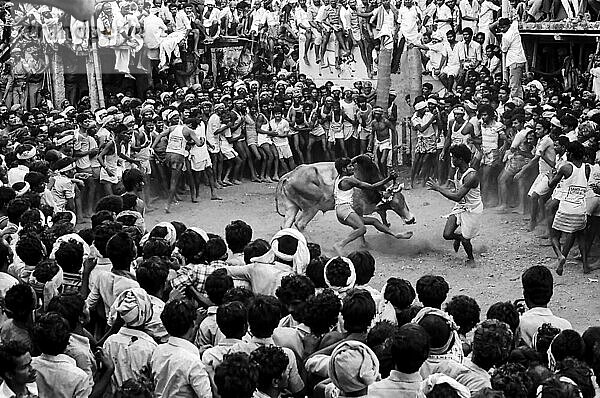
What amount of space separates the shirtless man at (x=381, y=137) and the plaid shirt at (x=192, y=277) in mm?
9392

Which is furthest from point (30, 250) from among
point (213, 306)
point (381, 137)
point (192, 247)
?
point (381, 137)

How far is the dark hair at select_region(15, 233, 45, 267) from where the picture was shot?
7258mm

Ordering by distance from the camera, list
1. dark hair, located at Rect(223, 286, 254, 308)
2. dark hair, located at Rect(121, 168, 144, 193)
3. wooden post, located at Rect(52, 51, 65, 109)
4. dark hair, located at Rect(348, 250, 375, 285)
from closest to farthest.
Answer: dark hair, located at Rect(223, 286, 254, 308)
dark hair, located at Rect(348, 250, 375, 285)
dark hair, located at Rect(121, 168, 144, 193)
wooden post, located at Rect(52, 51, 65, 109)

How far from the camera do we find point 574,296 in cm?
1060

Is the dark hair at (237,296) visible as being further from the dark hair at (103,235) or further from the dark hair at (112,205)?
the dark hair at (112,205)

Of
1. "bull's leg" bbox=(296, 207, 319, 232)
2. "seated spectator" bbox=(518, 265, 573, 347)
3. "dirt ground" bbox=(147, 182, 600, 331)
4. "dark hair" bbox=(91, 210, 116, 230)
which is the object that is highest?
"dark hair" bbox=(91, 210, 116, 230)

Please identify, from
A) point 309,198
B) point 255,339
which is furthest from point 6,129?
point 255,339

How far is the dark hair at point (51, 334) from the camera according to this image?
208 inches

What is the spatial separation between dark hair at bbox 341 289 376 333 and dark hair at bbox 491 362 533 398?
1.19m

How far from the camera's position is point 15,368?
4883 mm

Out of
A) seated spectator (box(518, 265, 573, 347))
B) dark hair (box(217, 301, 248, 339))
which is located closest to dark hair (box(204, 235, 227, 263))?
dark hair (box(217, 301, 248, 339))

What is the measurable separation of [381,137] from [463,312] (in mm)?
10604

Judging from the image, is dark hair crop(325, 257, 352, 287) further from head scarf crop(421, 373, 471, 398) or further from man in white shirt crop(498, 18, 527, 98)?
man in white shirt crop(498, 18, 527, 98)

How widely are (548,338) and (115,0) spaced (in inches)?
678
